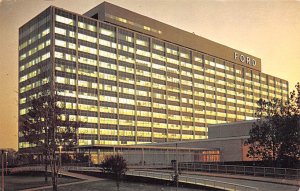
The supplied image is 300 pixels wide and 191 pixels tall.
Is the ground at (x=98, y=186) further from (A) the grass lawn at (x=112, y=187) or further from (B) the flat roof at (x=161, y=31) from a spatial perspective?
(B) the flat roof at (x=161, y=31)

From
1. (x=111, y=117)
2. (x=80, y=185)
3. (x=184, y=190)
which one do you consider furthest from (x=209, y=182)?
(x=111, y=117)

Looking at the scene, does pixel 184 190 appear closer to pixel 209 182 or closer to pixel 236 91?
pixel 209 182

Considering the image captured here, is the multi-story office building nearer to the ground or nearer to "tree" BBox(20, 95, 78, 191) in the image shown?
the ground

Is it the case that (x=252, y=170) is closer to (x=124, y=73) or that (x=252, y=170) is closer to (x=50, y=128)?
(x=50, y=128)

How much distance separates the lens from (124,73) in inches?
5822

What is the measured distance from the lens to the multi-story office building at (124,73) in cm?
13138

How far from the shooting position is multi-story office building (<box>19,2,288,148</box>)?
431 feet

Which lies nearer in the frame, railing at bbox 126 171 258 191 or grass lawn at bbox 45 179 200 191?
railing at bbox 126 171 258 191

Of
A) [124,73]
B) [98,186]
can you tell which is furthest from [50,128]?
[124,73]

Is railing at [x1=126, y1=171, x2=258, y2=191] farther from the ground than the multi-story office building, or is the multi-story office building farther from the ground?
the multi-story office building

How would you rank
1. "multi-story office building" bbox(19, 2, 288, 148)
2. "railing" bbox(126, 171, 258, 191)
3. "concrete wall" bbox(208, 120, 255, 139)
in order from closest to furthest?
1. "railing" bbox(126, 171, 258, 191)
2. "concrete wall" bbox(208, 120, 255, 139)
3. "multi-story office building" bbox(19, 2, 288, 148)

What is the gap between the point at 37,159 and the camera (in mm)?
124562

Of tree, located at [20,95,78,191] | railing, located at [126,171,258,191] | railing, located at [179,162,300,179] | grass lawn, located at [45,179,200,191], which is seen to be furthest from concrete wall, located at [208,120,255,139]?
tree, located at [20,95,78,191]

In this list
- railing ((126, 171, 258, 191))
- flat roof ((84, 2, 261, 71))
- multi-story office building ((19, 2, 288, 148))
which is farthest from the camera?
flat roof ((84, 2, 261, 71))
